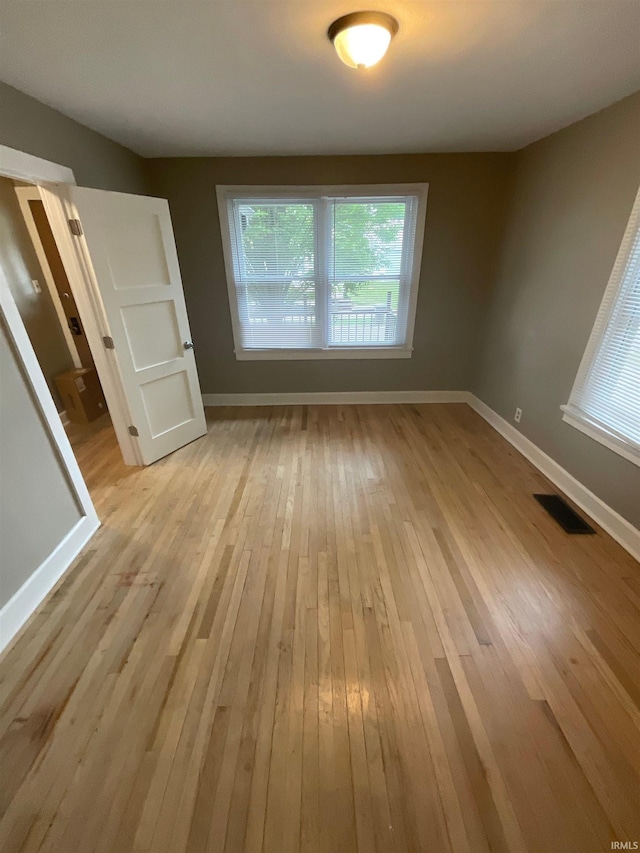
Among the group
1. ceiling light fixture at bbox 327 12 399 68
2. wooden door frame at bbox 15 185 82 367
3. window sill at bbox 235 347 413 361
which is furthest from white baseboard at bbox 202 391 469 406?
ceiling light fixture at bbox 327 12 399 68

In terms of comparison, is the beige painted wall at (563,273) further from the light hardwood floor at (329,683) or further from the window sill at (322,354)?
the window sill at (322,354)

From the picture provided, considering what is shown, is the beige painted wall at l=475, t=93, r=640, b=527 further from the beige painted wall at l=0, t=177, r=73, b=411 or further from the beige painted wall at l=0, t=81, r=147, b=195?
the beige painted wall at l=0, t=177, r=73, b=411

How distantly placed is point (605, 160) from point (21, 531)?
3834mm

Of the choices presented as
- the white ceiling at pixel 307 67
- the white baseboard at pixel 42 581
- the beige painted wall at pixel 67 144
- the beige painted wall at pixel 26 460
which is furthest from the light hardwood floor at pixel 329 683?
the white ceiling at pixel 307 67

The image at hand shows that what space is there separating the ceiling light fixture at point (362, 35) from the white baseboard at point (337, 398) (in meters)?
2.85

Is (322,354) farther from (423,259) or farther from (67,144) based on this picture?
(67,144)

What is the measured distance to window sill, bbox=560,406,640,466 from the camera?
200 cm

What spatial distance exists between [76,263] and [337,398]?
2.61 m

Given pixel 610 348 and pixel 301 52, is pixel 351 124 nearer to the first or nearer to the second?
pixel 301 52

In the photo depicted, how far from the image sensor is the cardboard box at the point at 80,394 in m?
3.53

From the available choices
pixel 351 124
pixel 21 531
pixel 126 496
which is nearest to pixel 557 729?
pixel 21 531

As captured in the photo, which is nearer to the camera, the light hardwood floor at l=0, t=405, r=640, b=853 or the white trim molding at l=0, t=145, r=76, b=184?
the light hardwood floor at l=0, t=405, r=640, b=853

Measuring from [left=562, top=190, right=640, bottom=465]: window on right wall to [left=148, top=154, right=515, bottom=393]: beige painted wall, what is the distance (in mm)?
1546

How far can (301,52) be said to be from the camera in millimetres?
1488
